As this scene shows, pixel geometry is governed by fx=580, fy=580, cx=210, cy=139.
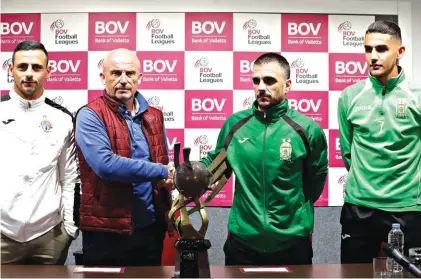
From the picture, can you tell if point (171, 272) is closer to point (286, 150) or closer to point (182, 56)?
point (286, 150)

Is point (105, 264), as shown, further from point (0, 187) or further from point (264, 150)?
point (264, 150)

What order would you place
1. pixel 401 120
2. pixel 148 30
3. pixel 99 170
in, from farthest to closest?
pixel 148 30, pixel 401 120, pixel 99 170

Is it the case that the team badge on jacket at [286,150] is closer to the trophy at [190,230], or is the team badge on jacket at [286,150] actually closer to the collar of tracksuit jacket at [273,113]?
the collar of tracksuit jacket at [273,113]

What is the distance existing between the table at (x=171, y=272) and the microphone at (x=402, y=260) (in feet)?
0.44

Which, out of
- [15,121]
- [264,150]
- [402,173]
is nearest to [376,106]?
[402,173]

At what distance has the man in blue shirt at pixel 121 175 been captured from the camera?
2.67 metres

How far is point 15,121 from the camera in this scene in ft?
9.44

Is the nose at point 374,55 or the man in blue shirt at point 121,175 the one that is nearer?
the man in blue shirt at point 121,175

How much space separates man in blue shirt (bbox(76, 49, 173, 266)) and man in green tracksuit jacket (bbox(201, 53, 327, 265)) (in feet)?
1.21

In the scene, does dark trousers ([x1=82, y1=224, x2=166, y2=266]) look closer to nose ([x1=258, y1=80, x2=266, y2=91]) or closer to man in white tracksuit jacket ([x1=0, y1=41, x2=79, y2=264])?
man in white tracksuit jacket ([x1=0, y1=41, x2=79, y2=264])

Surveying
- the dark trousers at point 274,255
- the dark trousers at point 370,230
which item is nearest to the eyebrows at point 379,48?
the dark trousers at point 370,230

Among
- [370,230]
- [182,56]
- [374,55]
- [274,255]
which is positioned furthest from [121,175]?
[182,56]

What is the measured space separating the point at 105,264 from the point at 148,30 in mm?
2013

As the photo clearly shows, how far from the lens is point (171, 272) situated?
2.35 m
